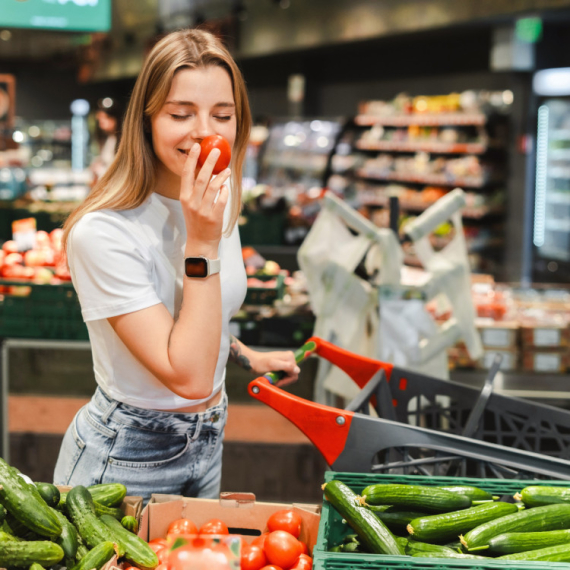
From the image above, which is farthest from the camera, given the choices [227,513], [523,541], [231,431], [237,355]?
[231,431]

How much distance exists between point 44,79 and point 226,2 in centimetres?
895

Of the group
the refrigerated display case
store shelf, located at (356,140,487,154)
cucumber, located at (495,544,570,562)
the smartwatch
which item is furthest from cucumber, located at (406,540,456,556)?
store shelf, located at (356,140,487,154)

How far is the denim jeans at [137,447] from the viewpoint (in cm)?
166

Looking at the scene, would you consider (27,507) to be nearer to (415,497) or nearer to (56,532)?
(56,532)

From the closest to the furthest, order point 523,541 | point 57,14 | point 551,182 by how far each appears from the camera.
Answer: point 523,541
point 57,14
point 551,182

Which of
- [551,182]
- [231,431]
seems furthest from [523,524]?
[551,182]

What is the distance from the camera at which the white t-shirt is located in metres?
1.48

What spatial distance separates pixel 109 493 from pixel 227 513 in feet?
0.88

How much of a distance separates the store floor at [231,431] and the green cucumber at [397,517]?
1.95m

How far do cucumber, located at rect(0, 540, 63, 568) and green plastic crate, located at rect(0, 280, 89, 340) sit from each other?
7.28 feet

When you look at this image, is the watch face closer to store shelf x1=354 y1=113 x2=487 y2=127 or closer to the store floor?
the store floor

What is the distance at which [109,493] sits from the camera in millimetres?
1524

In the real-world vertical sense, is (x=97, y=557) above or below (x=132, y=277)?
below

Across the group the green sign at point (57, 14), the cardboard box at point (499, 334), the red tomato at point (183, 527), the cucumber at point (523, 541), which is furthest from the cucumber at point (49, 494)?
the green sign at point (57, 14)
